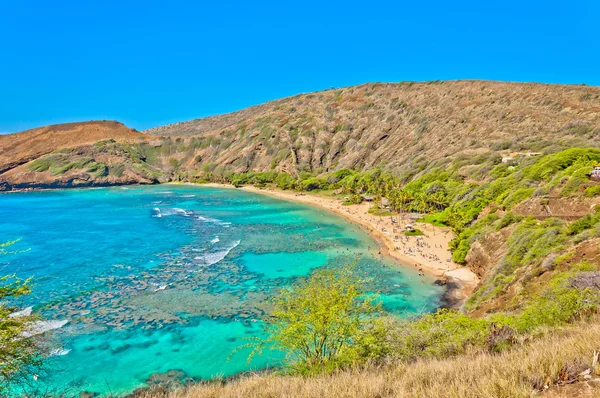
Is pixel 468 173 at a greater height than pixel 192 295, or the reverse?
pixel 468 173

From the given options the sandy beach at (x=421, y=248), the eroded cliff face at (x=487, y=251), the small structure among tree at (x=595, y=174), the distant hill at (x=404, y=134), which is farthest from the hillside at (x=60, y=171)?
the small structure among tree at (x=595, y=174)

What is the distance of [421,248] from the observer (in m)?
55.1

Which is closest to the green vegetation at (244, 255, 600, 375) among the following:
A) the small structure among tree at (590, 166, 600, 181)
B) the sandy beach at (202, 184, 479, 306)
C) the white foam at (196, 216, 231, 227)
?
the sandy beach at (202, 184, 479, 306)

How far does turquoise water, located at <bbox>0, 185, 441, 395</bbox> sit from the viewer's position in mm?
27172

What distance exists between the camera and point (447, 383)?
826cm

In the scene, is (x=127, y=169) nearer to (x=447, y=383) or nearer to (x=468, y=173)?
(x=468, y=173)

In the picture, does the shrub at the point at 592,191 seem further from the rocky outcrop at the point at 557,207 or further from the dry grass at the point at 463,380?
the dry grass at the point at 463,380

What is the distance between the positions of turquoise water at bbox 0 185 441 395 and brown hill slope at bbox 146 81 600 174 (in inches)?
2339

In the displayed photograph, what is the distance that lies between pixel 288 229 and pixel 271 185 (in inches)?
3321

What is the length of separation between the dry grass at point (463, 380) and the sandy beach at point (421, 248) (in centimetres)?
2875

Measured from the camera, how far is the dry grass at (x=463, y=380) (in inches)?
289

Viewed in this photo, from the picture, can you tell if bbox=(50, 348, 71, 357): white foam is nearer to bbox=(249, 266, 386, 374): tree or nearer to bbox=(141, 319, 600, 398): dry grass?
bbox=(249, 266, 386, 374): tree

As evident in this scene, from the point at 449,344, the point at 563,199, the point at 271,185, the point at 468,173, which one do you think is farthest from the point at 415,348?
the point at 271,185

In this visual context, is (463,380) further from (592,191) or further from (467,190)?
(467,190)
